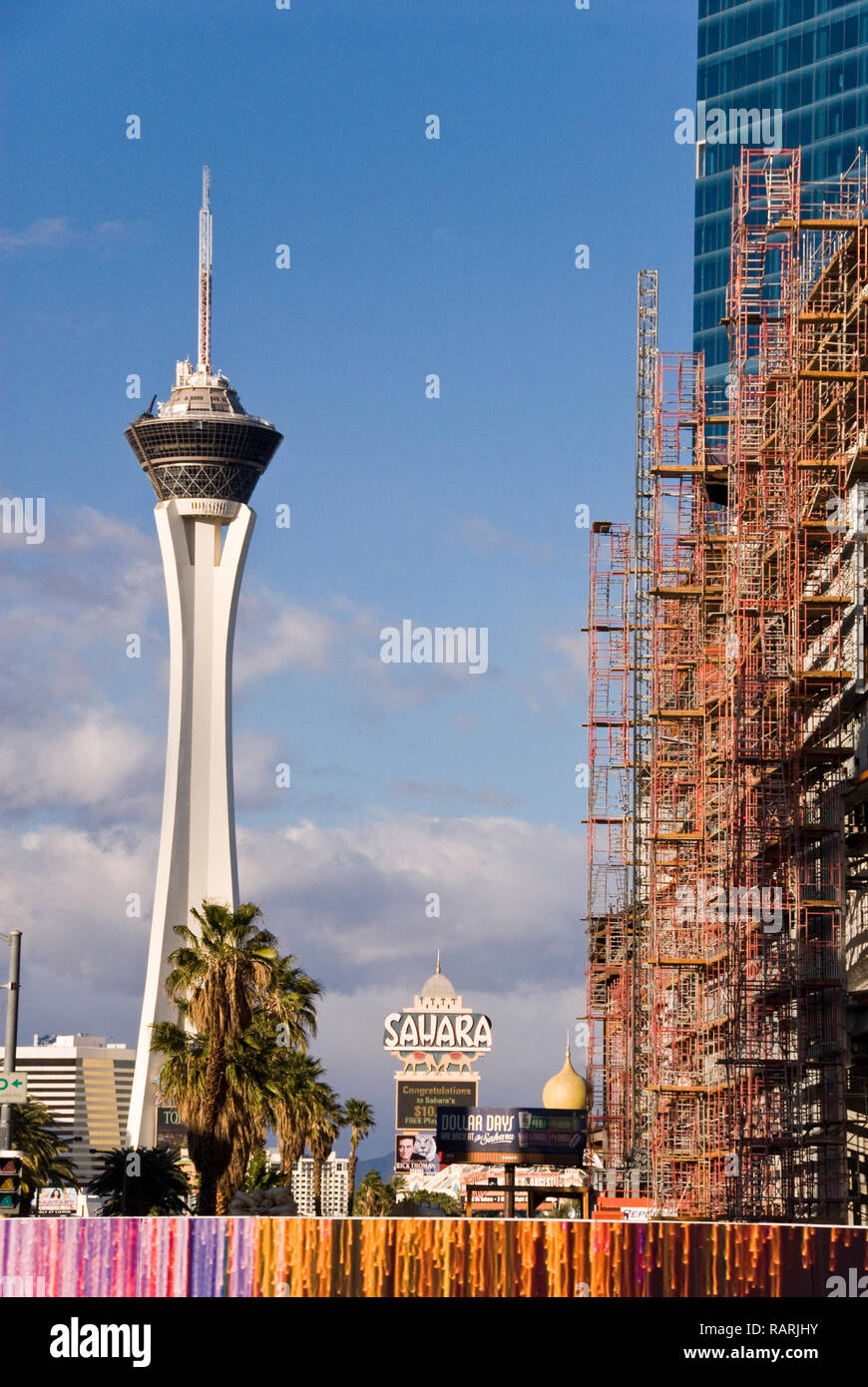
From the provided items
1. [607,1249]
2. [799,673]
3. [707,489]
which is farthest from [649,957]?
[607,1249]

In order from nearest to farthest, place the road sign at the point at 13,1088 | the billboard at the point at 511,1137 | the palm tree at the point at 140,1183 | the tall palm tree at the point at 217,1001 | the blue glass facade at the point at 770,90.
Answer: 1. the road sign at the point at 13,1088
2. the tall palm tree at the point at 217,1001
3. the palm tree at the point at 140,1183
4. the blue glass facade at the point at 770,90
5. the billboard at the point at 511,1137

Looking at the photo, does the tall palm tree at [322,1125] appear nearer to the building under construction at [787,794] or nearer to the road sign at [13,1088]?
the building under construction at [787,794]

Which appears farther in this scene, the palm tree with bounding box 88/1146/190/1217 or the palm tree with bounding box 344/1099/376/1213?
the palm tree with bounding box 344/1099/376/1213

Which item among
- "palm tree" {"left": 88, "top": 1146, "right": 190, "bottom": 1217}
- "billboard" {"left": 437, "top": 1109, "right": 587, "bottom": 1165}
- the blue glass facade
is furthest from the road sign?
the blue glass facade

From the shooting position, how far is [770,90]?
112062mm

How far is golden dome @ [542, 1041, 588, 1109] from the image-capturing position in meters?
170

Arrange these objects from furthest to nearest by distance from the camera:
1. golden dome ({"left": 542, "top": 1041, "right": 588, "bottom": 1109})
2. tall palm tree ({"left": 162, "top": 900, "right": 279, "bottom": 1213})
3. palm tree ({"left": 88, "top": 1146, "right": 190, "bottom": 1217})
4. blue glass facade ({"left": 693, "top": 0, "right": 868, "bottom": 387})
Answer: golden dome ({"left": 542, "top": 1041, "right": 588, "bottom": 1109}), blue glass facade ({"left": 693, "top": 0, "right": 868, "bottom": 387}), palm tree ({"left": 88, "top": 1146, "right": 190, "bottom": 1217}), tall palm tree ({"left": 162, "top": 900, "right": 279, "bottom": 1213})

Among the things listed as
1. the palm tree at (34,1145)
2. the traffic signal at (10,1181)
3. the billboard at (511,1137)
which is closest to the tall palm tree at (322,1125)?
the palm tree at (34,1145)

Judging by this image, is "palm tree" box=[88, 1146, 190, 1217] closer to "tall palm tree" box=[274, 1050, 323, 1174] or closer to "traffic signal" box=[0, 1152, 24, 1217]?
"tall palm tree" box=[274, 1050, 323, 1174]

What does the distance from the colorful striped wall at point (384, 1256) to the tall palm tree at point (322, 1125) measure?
39884 millimetres

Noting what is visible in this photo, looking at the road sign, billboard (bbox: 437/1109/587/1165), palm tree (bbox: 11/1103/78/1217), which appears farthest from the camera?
billboard (bbox: 437/1109/587/1165)

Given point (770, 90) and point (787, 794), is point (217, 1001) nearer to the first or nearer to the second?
point (787, 794)

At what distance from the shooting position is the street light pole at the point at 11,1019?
152 ft

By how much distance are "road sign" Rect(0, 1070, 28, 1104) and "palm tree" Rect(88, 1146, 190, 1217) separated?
2344 cm
